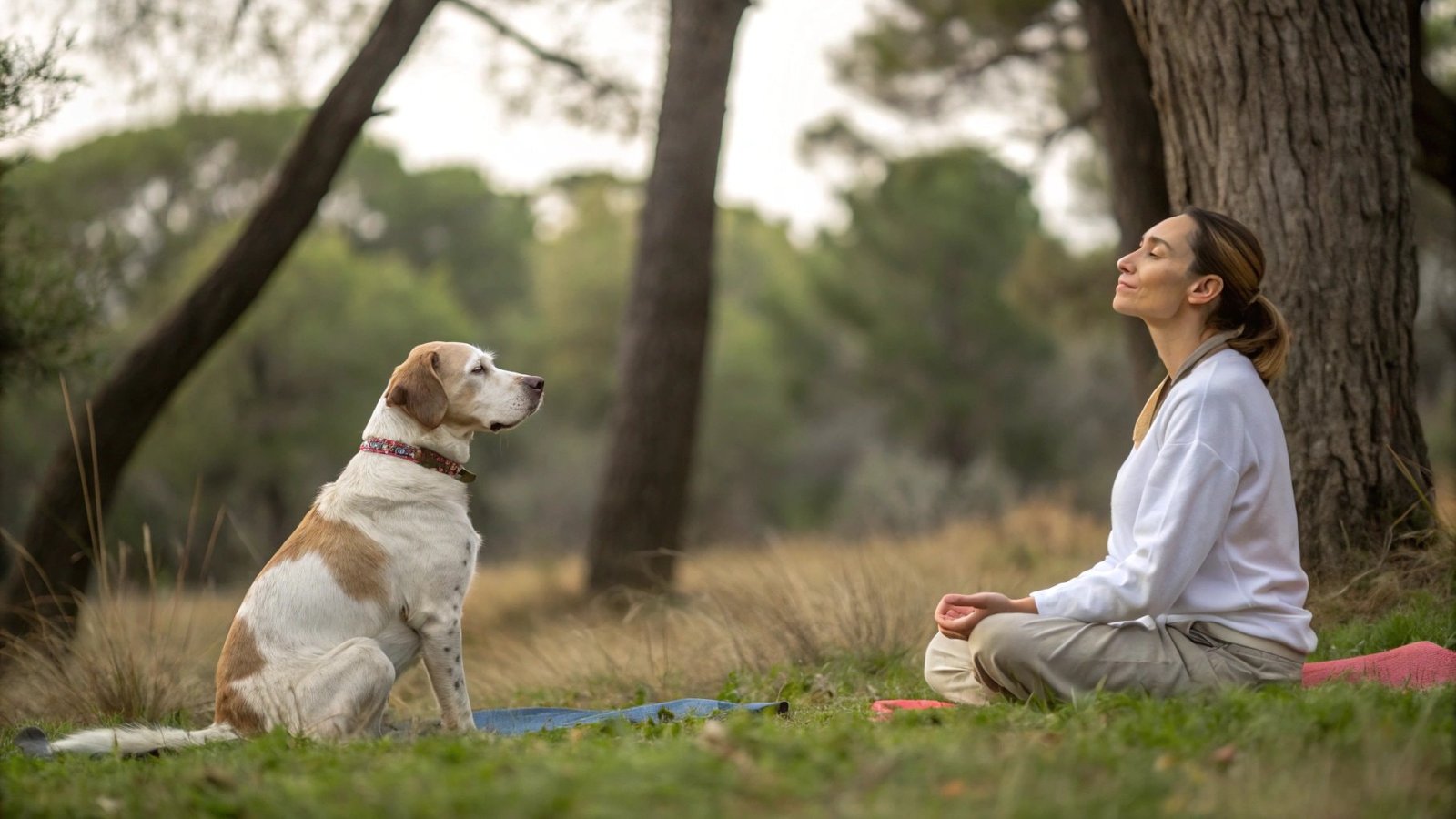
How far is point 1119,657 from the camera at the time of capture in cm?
372

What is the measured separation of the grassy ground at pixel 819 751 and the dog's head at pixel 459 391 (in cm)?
117

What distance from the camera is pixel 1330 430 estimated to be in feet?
17.2

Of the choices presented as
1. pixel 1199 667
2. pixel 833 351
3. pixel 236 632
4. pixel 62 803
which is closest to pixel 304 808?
pixel 62 803

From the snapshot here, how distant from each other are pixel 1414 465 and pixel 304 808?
4750 millimetres

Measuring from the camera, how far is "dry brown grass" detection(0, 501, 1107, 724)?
549 centimetres

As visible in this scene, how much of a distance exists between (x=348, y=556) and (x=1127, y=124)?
216 inches

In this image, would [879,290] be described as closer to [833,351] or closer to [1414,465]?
[833,351]

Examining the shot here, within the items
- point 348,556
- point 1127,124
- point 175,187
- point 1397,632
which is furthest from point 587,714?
point 175,187

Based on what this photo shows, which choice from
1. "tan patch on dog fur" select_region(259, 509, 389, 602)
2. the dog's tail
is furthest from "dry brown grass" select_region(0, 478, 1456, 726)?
the dog's tail

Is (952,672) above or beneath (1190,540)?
beneath

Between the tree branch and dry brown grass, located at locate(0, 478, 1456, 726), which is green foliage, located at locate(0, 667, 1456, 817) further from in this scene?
Answer: the tree branch

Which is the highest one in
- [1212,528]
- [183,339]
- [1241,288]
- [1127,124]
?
[1127,124]

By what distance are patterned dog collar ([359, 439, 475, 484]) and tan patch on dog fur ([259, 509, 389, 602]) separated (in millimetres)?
333

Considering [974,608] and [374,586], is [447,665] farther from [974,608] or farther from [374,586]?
[974,608]
